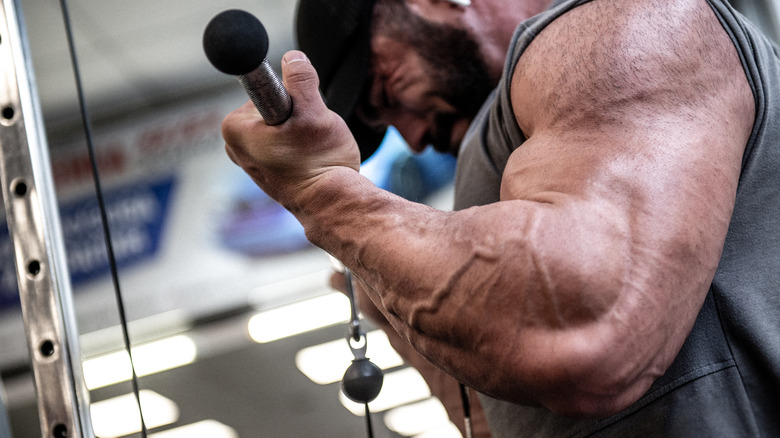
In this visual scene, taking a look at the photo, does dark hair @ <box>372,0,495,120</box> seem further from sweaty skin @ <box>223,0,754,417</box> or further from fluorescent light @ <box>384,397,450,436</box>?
fluorescent light @ <box>384,397,450,436</box>

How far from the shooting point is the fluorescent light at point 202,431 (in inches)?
134

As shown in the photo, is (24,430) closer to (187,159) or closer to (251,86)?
(187,159)

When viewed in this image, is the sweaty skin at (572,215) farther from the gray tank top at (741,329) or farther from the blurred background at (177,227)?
the blurred background at (177,227)


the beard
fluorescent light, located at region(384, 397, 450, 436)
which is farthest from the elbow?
fluorescent light, located at region(384, 397, 450, 436)

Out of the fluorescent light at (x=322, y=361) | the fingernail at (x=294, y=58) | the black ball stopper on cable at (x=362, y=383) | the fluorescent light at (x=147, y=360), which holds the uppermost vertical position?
the fingernail at (x=294, y=58)

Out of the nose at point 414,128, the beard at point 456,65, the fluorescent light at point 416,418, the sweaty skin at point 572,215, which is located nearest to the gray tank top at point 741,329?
the sweaty skin at point 572,215

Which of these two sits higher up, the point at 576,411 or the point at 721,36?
the point at 721,36

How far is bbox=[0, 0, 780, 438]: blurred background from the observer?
276cm

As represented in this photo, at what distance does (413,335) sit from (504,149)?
30 cm

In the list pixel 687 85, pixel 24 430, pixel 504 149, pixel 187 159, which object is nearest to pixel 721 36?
pixel 687 85

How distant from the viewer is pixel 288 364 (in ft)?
11.2

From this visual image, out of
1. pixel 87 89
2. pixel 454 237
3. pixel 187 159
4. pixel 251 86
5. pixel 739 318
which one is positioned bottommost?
pixel 187 159

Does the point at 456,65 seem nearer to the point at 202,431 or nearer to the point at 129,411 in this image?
the point at 202,431

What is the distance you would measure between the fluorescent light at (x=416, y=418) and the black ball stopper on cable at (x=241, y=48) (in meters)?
3.33
